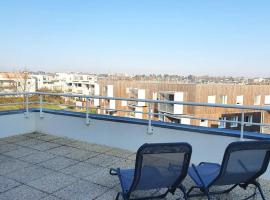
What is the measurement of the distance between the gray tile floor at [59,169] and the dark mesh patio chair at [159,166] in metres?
0.61

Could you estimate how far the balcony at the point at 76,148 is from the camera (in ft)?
11.2

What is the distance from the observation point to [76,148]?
5332 millimetres

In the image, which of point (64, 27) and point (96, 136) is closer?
point (96, 136)

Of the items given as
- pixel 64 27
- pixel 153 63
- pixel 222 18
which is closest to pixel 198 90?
pixel 153 63

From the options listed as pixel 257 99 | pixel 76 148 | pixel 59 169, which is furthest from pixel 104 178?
pixel 257 99

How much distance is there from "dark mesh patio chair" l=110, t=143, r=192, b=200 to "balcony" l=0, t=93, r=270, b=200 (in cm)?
63

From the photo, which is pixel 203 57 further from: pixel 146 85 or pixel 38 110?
pixel 38 110

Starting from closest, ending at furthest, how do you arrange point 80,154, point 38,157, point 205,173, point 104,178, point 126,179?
point 126,179 → point 205,173 → point 104,178 → point 38,157 → point 80,154

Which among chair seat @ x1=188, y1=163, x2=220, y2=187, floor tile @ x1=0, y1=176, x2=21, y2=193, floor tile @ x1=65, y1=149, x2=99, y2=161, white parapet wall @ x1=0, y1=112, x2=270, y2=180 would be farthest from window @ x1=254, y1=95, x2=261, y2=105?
floor tile @ x1=0, y1=176, x2=21, y2=193

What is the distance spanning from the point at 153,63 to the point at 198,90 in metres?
6.16

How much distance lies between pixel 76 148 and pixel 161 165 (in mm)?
3173

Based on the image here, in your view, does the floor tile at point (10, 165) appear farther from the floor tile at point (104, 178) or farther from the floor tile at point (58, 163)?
the floor tile at point (104, 178)

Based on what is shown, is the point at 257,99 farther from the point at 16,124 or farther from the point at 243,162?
the point at 243,162

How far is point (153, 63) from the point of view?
2698 centimetres
